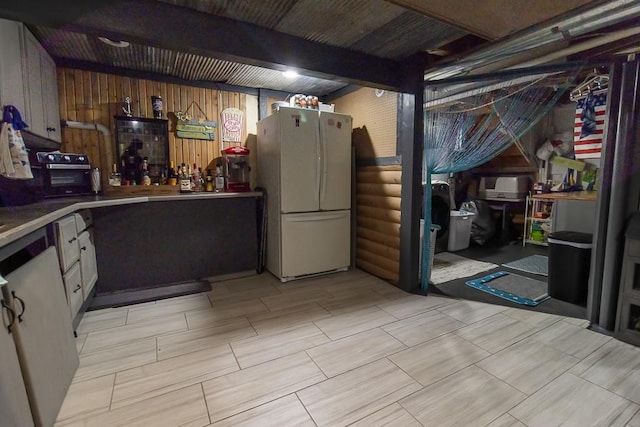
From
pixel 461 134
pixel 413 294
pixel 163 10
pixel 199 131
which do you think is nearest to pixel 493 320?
pixel 413 294

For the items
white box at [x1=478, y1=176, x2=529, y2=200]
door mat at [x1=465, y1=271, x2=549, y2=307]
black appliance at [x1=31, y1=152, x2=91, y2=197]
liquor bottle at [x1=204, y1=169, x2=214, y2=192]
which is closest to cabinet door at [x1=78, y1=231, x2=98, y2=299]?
black appliance at [x1=31, y1=152, x2=91, y2=197]

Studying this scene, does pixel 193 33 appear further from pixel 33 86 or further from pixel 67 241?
pixel 67 241

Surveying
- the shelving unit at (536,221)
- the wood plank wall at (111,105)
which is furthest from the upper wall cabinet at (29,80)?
the shelving unit at (536,221)

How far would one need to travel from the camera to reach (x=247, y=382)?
1689mm

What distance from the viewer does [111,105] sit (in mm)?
2957

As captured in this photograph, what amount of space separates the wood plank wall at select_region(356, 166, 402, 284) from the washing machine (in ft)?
4.20

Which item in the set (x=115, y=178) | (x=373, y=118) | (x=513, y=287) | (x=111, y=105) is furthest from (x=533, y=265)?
(x=111, y=105)

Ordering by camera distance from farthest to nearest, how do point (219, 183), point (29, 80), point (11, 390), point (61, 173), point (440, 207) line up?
1. point (440, 207)
2. point (219, 183)
3. point (61, 173)
4. point (29, 80)
5. point (11, 390)

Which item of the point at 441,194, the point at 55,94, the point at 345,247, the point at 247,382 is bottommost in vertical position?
the point at 247,382

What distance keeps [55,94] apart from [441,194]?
14.7 ft

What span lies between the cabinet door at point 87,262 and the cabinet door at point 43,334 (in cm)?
60

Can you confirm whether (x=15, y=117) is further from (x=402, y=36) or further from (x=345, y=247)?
(x=345, y=247)

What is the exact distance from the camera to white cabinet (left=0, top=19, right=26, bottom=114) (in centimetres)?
178

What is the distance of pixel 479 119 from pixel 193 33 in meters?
2.38
